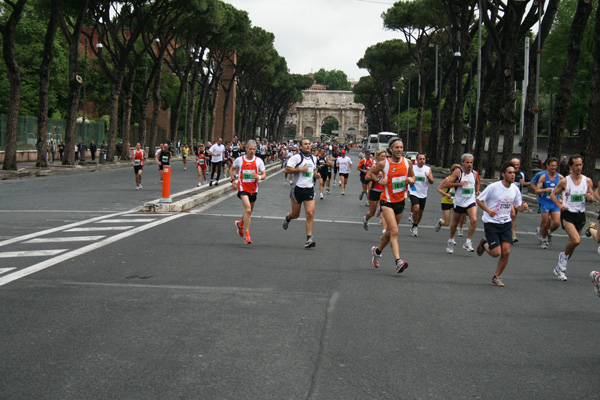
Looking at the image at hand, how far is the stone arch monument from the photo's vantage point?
7569 inches

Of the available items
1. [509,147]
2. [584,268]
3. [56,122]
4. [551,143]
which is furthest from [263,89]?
[584,268]

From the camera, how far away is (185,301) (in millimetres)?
7512

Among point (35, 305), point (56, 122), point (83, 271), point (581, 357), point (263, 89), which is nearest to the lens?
point (581, 357)

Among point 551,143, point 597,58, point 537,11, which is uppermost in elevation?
point 537,11

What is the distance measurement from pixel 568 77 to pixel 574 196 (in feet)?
54.5

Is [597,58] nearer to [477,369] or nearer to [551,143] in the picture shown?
[551,143]

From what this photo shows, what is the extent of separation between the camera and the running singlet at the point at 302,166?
12.8 m

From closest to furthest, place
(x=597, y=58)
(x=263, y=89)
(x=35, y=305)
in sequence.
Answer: (x=35, y=305) < (x=597, y=58) < (x=263, y=89)

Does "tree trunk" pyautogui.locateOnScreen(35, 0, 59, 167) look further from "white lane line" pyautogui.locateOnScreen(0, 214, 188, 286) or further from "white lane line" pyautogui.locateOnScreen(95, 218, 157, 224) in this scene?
"white lane line" pyautogui.locateOnScreen(0, 214, 188, 286)

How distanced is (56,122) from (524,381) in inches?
1966

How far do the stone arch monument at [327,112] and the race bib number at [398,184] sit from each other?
179 m

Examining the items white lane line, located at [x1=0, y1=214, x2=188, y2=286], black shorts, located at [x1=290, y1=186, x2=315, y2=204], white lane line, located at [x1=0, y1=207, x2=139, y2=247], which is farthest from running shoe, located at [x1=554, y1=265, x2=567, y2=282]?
white lane line, located at [x1=0, y1=207, x2=139, y2=247]

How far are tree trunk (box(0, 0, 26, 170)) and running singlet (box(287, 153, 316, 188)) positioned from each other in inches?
876

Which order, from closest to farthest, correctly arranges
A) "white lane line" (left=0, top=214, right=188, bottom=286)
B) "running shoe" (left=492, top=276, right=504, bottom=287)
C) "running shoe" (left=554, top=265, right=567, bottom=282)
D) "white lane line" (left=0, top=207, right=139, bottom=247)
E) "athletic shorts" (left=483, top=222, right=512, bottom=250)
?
"white lane line" (left=0, top=214, right=188, bottom=286) < "running shoe" (left=492, top=276, right=504, bottom=287) < "athletic shorts" (left=483, top=222, right=512, bottom=250) < "running shoe" (left=554, top=265, right=567, bottom=282) < "white lane line" (left=0, top=207, right=139, bottom=247)
